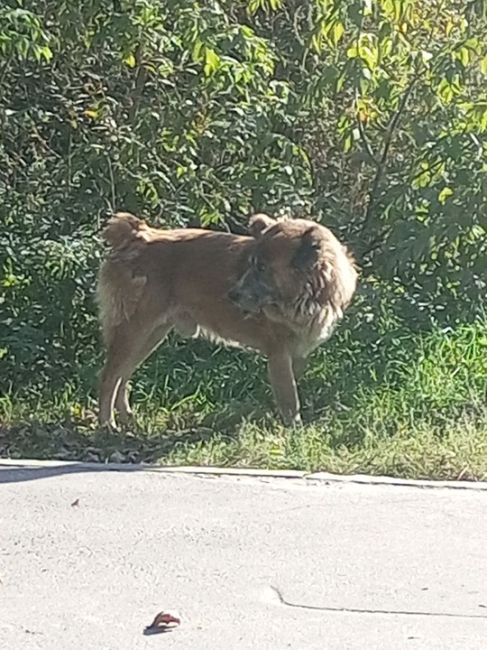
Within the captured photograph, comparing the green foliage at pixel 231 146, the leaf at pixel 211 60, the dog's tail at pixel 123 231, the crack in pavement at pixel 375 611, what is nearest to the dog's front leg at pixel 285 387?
the dog's tail at pixel 123 231

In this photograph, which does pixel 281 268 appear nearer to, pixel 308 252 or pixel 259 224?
pixel 308 252

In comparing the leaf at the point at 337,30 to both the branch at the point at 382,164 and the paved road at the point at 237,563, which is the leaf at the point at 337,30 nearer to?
the branch at the point at 382,164

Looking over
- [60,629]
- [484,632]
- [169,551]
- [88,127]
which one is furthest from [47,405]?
[484,632]

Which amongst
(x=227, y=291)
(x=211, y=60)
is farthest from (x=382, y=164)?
(x=227, y=291)

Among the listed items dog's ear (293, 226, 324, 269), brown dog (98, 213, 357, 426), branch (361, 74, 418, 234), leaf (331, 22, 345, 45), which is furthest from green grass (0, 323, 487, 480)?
leaf (331, 22, 345, 45)

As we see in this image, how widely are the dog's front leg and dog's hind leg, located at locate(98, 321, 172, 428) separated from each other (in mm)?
859

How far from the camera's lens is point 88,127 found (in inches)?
439

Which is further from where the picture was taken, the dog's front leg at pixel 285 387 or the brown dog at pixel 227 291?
the dog's front leg at pixel 285 387

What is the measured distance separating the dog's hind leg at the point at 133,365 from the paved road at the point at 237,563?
1.61 m

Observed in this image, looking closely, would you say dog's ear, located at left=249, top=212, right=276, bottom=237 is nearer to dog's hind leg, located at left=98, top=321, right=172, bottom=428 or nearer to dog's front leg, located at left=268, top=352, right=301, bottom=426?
dog's front leg, located at left=268, top=352, right=301, bottom=426

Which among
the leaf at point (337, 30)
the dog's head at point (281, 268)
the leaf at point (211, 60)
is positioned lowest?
the dog's head at point (281, 268)

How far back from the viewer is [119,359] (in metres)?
9.05

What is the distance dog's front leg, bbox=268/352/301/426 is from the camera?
877cm

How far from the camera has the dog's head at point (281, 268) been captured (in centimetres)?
850
